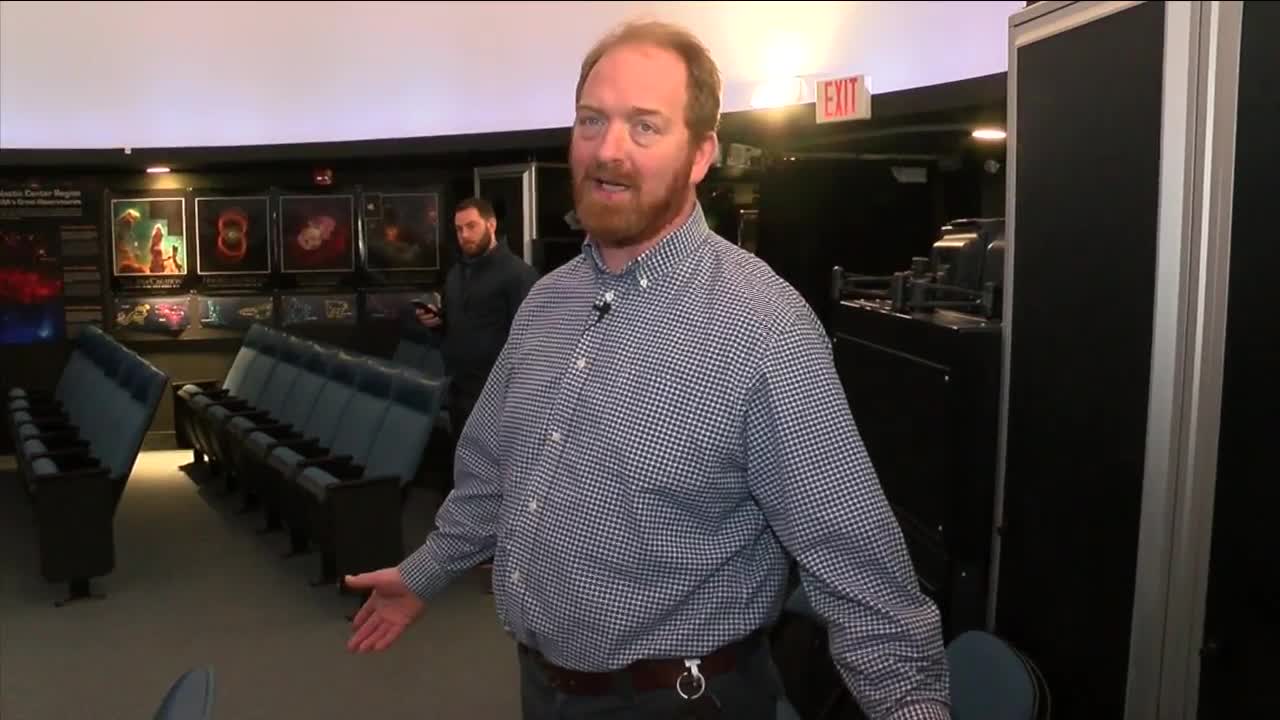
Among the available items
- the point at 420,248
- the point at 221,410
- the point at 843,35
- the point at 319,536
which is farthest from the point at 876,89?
the point at 420,248

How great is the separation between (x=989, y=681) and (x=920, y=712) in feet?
2.03

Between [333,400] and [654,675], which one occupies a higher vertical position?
[654,675]

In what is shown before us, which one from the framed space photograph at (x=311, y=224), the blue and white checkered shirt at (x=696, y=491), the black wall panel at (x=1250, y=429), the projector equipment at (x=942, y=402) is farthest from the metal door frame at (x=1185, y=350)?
the framed space photograph at (x=311, y=224)

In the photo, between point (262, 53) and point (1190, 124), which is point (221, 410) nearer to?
point (262, 53)

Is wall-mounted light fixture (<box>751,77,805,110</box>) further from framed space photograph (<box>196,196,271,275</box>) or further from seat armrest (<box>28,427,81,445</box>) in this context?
framed space photograph (<box>196,196,271,275</box>)

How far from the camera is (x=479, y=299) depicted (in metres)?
6.31

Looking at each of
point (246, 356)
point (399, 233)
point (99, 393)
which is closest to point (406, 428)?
point (99, 393)

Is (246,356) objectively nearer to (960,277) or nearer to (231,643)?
(231,643)

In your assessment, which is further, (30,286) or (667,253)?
(30,286)

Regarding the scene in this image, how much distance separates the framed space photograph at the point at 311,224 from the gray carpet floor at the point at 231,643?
3727mm

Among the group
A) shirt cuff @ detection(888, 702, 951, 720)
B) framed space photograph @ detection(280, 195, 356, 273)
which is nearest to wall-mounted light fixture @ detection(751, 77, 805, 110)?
shirt cuff @ detection(888, 702, 951, 720)

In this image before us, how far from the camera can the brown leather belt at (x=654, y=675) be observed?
5.39 ft

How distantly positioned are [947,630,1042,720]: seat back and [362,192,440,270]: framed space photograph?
26.9 feet

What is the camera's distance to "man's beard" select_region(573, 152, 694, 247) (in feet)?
5.32
